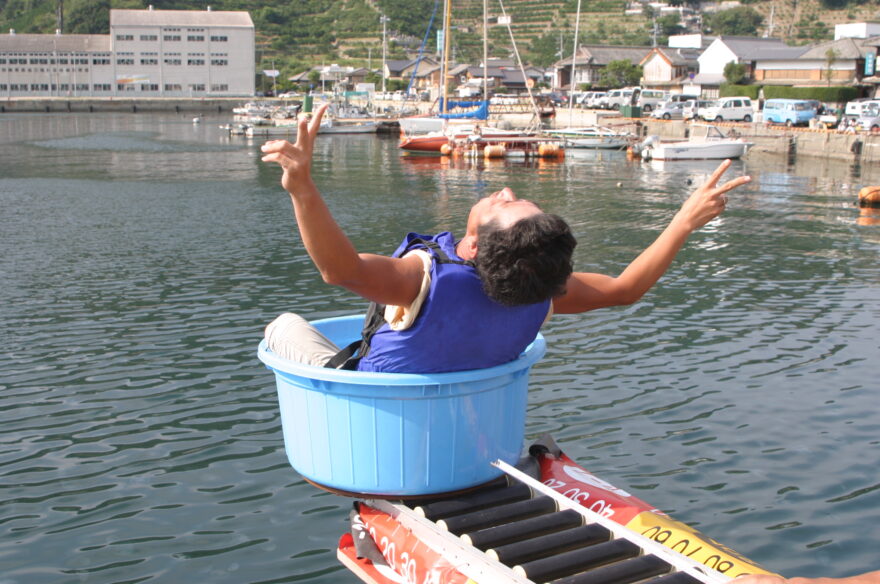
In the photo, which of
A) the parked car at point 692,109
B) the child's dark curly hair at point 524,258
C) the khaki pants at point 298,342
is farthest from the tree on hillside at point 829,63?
the child's dark curly hair at point 524,258

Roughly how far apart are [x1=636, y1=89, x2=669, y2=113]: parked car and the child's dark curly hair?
6133 cm

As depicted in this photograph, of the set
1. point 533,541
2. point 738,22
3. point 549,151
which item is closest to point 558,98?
point 549,151

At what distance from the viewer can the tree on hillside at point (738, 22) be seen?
13475 cm

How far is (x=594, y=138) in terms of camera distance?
43750 mm

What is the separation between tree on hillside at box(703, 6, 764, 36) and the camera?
135 meters

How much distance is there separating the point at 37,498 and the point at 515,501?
13.1ft

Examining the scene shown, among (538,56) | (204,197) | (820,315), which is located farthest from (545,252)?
(538,56)

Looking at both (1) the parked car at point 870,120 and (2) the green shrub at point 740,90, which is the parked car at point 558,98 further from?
(1) the parked car at point 870,120

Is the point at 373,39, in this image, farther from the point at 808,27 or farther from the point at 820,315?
the point at 820,315

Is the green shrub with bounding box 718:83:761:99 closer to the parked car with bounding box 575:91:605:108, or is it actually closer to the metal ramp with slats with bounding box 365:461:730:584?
the parked car with bounding box 575:91:605:108

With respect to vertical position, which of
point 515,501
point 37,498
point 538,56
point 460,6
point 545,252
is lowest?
point 37,498

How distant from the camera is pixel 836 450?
7.02 meters

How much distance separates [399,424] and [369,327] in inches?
18.1

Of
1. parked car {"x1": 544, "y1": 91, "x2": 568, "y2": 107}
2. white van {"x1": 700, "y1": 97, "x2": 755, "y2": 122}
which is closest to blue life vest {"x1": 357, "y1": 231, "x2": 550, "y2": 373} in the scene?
white van {"x1": 700, "y1": 97, "x2": 755, "y2": 122}
